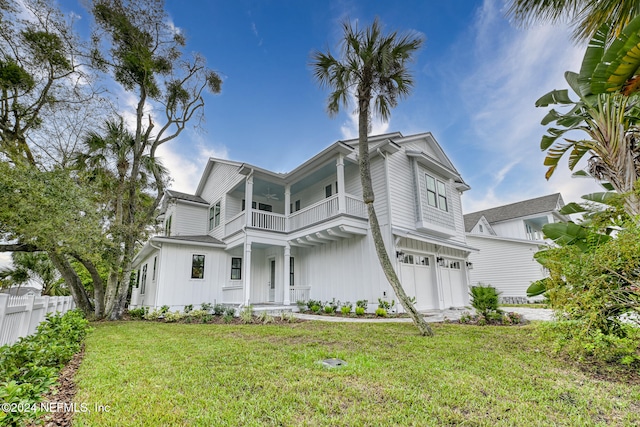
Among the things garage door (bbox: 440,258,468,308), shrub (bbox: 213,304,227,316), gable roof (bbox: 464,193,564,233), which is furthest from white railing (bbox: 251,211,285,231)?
gable roof (bbox: 464,193,564,233)

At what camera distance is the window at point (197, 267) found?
14445mm

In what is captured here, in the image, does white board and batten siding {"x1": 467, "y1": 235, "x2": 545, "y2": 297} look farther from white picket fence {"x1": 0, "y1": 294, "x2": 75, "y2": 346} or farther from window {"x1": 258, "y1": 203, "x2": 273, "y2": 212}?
white picket fence {"x1": 0, "y1": 294, "x2": 75, "y2": 346}

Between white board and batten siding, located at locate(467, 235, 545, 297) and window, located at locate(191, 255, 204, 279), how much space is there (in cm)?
1651

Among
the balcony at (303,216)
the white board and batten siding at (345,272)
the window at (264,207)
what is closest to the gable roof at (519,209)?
the white board and batten siding at (345,272)

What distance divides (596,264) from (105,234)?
1411cm

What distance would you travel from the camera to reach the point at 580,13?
5398 mm

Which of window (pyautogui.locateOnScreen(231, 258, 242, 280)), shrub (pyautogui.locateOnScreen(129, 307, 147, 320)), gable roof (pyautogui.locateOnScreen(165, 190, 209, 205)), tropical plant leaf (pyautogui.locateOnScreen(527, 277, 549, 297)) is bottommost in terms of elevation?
A: shrub (pyautogui.locateOnScreen(129, 307, 147, 320))

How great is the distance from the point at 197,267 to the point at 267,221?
436 centimetres

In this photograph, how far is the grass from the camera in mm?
2699

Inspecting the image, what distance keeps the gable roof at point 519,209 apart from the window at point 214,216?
17.0 metres

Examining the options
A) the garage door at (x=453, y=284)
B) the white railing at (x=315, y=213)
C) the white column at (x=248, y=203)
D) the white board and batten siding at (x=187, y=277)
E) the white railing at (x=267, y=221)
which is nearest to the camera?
the white railing at (x=315, y=213)

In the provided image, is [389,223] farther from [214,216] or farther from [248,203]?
[214,216]

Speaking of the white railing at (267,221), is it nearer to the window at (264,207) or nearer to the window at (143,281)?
the window at (264,207)

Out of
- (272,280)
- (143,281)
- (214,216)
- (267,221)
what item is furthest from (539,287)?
(143,281)
